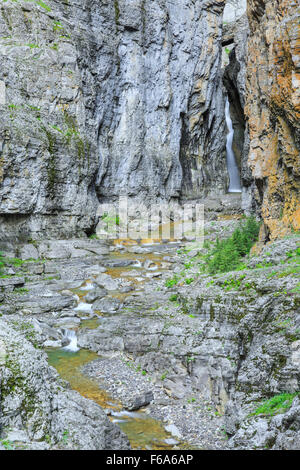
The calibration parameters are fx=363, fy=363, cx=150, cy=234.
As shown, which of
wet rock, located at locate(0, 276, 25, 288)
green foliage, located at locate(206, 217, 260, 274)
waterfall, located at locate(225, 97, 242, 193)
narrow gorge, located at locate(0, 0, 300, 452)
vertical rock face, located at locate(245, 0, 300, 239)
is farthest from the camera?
waterfall, located at locate(225, 97, 242, 193)

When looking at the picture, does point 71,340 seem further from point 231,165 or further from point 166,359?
point 231,165

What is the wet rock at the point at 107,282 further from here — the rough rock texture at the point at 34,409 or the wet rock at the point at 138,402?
the rough rock texture at the point at 34,409

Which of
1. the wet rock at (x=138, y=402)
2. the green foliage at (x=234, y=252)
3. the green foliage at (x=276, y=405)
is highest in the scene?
the green foliage at (x=234, y=252)

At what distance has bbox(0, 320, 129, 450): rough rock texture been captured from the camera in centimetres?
481

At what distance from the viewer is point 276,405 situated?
19.9 feet

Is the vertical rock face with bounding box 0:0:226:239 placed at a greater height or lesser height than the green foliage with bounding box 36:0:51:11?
lesser

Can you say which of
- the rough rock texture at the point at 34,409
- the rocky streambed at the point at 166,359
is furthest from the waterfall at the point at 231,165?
the rough rock texture at the point at 34,409

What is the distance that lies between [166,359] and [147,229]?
21774mm

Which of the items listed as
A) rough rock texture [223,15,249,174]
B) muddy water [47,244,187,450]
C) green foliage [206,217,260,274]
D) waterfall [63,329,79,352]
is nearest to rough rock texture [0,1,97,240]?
waterfall [63,329,79,352]

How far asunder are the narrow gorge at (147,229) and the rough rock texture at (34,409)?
0.03m

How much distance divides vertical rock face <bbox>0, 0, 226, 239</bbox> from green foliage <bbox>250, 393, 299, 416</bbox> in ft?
63.2

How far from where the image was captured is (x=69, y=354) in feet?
38.8

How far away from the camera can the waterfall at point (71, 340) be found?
1225cm

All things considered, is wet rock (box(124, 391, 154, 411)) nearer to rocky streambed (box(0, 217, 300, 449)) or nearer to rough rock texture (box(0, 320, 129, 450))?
rocky streambed (box(0, 217, 300, 449))
